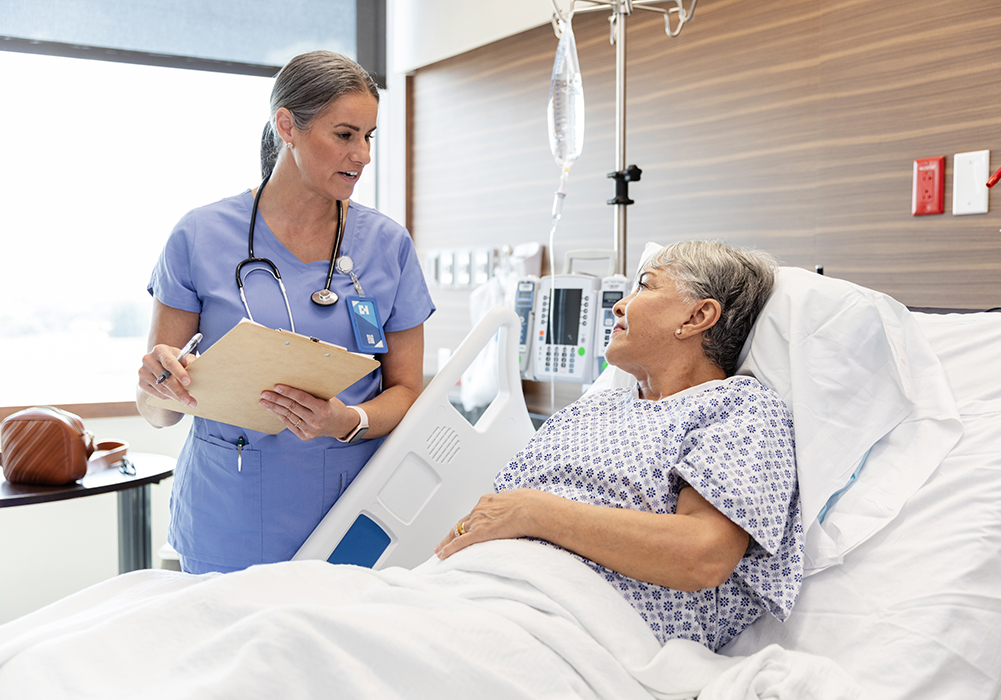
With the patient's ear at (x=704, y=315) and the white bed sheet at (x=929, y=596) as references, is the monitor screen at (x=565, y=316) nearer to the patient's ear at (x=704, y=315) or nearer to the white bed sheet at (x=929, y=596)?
the patient's ear at (x=704, y=315)

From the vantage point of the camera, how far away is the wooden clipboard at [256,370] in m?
1.18

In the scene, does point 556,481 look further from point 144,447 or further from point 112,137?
point 112,137

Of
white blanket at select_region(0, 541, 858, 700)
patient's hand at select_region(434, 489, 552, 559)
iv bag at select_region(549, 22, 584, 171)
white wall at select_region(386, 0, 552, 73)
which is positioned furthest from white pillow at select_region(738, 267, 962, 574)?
white wall at select_region(386, 0, 552, 73)

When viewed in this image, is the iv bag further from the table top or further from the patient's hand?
the table top

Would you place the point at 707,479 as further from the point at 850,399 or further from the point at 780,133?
the point at 780,133

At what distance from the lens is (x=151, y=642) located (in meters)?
1.01

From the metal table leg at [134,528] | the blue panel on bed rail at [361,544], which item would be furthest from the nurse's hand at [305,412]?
the metal table leg at [134,528]

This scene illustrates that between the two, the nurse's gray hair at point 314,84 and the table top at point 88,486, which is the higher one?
the nurse's gray hair at point 314,84

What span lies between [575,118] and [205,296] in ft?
3.76

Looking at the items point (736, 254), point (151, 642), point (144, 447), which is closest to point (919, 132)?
point (736, 254)

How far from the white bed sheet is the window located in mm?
2659

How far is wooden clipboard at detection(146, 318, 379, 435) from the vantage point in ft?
3.88

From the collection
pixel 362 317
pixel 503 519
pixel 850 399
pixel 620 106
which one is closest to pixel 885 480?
pixel 850 399

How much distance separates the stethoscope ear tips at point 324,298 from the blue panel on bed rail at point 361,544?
42 centimetres
